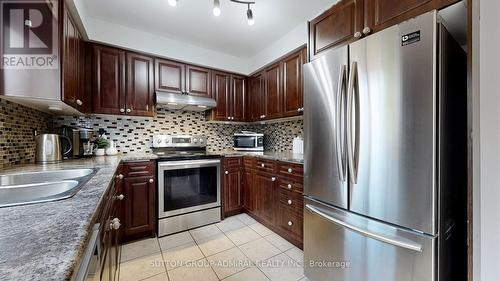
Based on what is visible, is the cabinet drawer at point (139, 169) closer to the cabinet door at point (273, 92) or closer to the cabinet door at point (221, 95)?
the cabinet door at point (221, 95)

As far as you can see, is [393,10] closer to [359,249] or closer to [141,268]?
[359,249]

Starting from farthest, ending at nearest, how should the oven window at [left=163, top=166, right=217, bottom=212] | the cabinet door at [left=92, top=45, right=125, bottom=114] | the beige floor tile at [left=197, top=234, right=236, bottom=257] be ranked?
the oven window at [left=163, top=166, right=217, bottom=212] → the cabinet door at [left=92, top=45, right=125, bottom=114] → the beige floor tile at [left=197, top=234, right=236, bottom=257]

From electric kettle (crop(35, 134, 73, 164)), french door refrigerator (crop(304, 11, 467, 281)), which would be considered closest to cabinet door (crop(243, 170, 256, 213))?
french door refrigerator (crop(304, 11, 467, 281))

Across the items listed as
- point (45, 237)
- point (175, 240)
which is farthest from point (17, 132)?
point (45, 237)

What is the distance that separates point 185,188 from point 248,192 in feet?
2.73

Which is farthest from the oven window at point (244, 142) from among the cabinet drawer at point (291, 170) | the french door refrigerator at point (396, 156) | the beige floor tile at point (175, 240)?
the french door refrigerator at point (396, 156)

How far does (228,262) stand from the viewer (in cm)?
183

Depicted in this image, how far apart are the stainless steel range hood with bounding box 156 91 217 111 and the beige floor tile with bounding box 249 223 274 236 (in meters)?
1.69

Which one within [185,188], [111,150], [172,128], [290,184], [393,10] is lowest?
[185,188]

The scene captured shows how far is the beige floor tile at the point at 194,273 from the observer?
1619 mm

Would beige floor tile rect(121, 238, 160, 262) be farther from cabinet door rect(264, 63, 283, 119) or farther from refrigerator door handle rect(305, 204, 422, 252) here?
cabinet door rect(264, 63, 283, 119)

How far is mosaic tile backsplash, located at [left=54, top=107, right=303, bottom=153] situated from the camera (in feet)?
8.40

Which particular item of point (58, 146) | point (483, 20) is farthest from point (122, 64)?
point (483, 20)

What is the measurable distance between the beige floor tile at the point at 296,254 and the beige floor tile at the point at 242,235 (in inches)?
16.2
